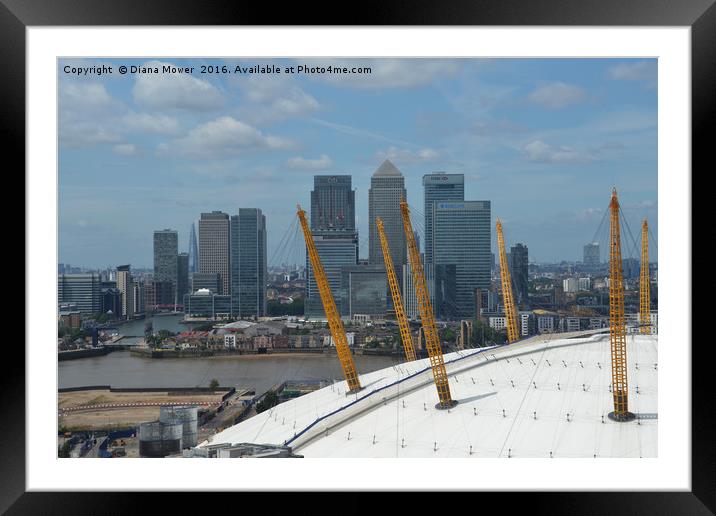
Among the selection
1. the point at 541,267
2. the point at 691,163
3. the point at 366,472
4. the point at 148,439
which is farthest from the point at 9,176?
the point at 541,267

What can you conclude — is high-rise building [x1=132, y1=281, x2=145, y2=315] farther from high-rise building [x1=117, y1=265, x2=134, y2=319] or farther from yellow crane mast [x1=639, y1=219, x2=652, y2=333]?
yellow crane mast [x1=639, y1=219, x2=652, y2=333]

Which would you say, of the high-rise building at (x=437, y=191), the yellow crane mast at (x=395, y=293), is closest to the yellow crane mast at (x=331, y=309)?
the yellow crane mast at (x=395, y=293)

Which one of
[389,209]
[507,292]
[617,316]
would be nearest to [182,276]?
[389,209]

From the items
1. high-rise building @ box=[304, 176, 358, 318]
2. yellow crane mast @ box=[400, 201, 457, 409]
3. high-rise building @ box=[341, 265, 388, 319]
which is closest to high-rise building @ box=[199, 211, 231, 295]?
high-rise building @ box=[304, 176, 358, 318]

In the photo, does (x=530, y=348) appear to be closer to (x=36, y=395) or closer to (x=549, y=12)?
(x=549, y=12)

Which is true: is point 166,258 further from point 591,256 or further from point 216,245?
point 591,256

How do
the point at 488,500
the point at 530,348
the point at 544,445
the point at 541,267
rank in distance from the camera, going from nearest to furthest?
1. the point at 488,500
2. the point at 544,445
3. the point at 530,348
4. the point at 541,267
